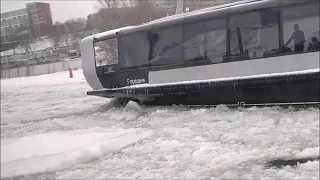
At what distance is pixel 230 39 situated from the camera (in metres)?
7.11

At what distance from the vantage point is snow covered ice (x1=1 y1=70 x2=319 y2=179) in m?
2.12

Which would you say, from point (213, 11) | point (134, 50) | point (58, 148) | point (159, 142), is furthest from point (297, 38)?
point (58, 148)

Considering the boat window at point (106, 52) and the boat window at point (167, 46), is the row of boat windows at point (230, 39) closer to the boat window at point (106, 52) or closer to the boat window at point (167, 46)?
the boat window at point (167, 46)

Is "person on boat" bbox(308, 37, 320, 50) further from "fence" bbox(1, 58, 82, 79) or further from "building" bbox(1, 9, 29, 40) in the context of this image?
"building" bbox(1, 9, 29, 40)

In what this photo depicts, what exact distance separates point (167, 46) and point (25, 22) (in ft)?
21.0

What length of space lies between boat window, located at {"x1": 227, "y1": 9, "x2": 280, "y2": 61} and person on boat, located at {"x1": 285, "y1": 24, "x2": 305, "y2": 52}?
1.03ft

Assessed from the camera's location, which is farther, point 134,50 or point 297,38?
point 134,50

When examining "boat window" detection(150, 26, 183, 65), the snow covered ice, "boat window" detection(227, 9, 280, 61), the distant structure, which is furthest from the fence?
"boat window" detection(150, 26, 183, 65)

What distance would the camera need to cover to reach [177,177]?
12.6 feet

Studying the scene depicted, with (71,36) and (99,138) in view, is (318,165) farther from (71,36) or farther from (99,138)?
(71,36)

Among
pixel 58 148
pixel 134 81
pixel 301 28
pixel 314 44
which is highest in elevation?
pixel 301 28

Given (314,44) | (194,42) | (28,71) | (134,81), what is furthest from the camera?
(134,81)

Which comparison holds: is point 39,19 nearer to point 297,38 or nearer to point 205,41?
point 297,38

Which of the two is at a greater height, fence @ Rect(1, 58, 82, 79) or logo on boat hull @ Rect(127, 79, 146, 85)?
fence @ Rect(1, 58, 82, 79)
